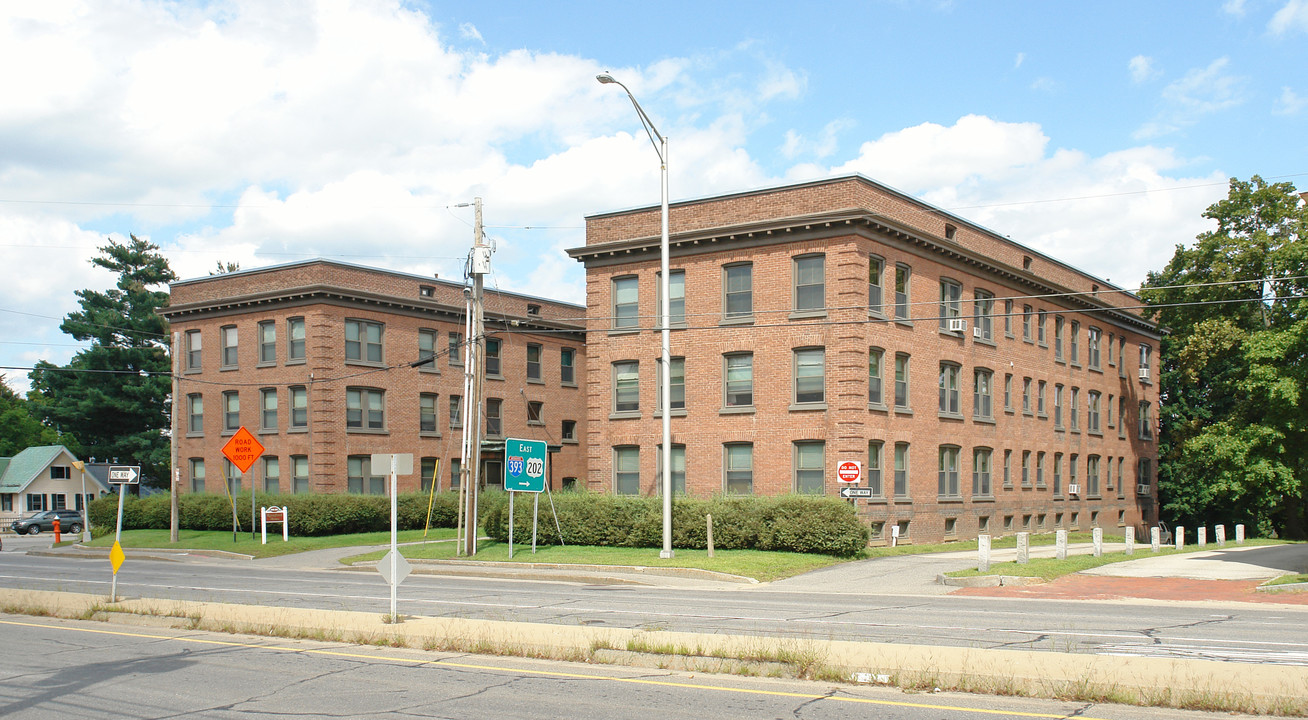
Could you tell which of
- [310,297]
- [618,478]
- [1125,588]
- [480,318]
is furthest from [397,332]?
[1125,588]

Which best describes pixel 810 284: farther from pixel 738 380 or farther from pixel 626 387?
pixel 626 387

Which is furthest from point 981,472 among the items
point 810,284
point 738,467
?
point 810,284

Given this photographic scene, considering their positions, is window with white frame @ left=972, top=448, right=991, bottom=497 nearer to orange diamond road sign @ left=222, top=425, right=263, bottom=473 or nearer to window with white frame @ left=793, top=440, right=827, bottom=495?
window with white frame @ left=793, top=440, right=827, bottom=495

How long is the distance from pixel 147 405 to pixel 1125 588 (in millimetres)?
65022

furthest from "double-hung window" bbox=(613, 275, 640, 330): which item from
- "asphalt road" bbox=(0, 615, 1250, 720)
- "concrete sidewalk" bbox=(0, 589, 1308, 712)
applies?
"asphalt road" bbox=(0, 615, 1250, 720)

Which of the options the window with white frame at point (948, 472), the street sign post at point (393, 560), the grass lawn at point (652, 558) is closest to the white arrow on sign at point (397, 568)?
the street sign post at point (393, 560)

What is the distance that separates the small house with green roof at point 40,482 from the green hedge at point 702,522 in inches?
2203

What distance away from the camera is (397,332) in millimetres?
47406

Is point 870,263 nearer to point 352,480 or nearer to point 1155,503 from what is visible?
point 352,480

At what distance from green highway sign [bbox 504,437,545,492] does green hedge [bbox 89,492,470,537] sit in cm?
1255

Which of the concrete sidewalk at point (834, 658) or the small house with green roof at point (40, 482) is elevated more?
the concrete sidewalk at point (834, 658)

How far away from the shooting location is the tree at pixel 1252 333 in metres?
39.4

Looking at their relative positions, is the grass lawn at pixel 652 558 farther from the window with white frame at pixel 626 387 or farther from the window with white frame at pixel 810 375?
the window with white frame at pixel 626 387

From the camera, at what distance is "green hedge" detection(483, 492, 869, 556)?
90.4ft
